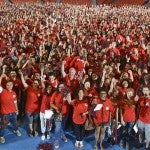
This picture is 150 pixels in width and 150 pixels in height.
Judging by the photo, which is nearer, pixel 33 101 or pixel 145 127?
pixel 145 127

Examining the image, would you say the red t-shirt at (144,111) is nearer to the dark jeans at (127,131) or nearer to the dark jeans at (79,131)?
the dark jeans at (127,131)

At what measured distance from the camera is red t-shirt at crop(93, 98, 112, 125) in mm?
8219

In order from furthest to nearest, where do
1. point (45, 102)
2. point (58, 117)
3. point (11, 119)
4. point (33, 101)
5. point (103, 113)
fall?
1. point (11, 119)
2. point (33, 101)
3. point (45, 102)
4. point (58, 117)
5. point (103, 113)

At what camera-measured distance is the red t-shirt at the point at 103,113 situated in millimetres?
8219

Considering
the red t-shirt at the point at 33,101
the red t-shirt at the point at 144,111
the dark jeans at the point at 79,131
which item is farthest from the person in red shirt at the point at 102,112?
the red t-shirt at the point at 33,101

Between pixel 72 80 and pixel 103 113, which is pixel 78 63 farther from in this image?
pixel 103 113

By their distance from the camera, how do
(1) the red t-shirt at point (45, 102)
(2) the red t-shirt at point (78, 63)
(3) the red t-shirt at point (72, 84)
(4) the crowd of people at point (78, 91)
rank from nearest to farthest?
(4) the crowd of people at point (78, 91)
(1) the red t-shirt at point (45, 102)
(3) the red t-shirt at point (72, 84)
(2) the red t-shirt at point (78, 63)

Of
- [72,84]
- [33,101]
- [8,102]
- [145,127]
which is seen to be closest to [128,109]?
[145,127]

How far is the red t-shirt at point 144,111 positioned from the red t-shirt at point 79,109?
1103 millimetres

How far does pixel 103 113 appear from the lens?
8.23 metres

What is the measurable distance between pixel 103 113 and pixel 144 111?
2.68ft

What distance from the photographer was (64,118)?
344 inches

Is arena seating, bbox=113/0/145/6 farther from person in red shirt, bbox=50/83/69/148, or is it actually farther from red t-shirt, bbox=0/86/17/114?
red t-shirt, bbox=0/86/17/114

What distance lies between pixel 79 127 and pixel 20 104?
1.98m
